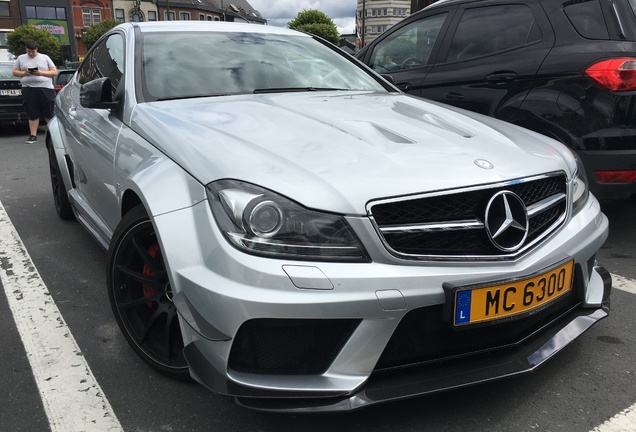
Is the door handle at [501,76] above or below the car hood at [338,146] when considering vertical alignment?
above

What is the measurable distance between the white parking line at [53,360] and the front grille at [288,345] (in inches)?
24.9

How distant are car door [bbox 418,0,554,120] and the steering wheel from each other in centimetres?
21

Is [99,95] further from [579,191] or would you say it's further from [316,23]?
[316,23]

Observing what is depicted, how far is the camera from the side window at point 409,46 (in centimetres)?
479

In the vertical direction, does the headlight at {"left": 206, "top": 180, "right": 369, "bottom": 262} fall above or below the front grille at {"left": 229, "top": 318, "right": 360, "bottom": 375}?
above

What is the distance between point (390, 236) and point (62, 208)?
147 inches

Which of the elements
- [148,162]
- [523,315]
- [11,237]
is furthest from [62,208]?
[523,315]

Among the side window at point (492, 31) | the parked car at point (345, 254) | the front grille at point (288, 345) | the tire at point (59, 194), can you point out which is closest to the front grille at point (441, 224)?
the parked car at point (345, 254)

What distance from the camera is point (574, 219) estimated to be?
2195mm

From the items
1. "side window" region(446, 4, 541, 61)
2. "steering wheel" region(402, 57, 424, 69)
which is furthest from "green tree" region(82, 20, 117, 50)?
"side window" region(446, 4, 541, 61)

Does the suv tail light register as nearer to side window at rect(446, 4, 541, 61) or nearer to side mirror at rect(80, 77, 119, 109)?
side window at rect(446, 4, 541, 61)

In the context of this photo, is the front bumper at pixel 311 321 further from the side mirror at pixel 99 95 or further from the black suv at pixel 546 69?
the black suv at pixel 546 69

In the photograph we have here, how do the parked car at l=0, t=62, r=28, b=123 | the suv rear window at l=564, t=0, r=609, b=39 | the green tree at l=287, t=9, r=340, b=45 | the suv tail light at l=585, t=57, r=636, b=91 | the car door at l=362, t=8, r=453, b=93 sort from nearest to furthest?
the suv tail light at l=585, t=57, r=636, b=91, the suv rear window at l=564, t=0, r=609, b=39, the car door at l=362, t=8, r=453, b=93, the parked car at l=0, t=62, r=28, b=123, the green tree at l=287, t=9, r=340, b=45

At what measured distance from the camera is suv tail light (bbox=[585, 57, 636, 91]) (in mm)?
3389
